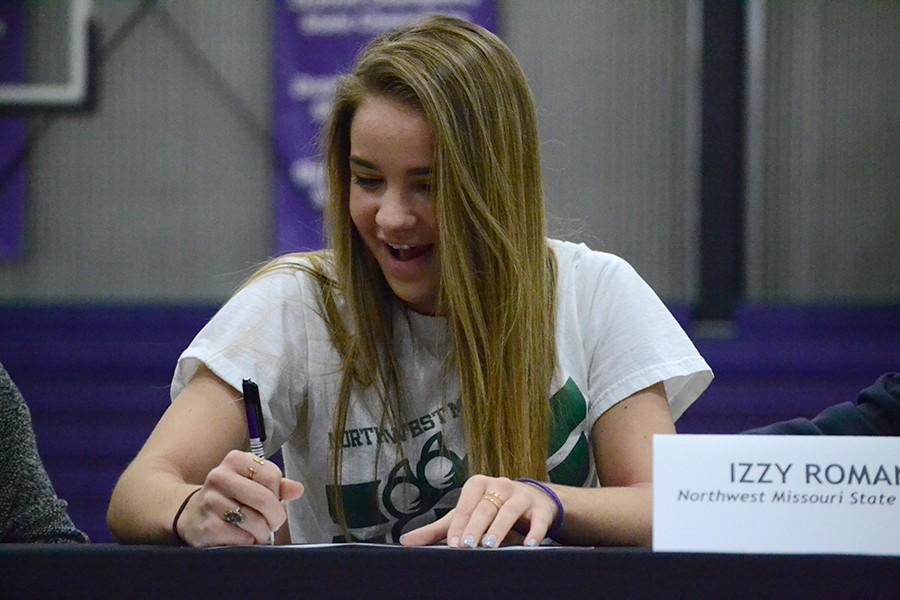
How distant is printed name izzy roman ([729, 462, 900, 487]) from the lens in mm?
885

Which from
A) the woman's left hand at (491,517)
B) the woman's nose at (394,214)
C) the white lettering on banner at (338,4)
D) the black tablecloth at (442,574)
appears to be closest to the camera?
the black tablecloth at (442,574)

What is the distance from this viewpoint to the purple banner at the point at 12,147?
4.72 m

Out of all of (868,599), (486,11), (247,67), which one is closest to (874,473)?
(868,599)

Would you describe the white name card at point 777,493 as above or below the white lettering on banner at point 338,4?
below

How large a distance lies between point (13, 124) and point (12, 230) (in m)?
0.41

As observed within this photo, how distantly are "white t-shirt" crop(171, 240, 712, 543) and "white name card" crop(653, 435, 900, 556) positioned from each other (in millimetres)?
528

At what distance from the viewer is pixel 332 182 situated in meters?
1.46

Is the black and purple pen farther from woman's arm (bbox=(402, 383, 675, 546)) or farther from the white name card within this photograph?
the white name card

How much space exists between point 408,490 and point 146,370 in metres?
3.46

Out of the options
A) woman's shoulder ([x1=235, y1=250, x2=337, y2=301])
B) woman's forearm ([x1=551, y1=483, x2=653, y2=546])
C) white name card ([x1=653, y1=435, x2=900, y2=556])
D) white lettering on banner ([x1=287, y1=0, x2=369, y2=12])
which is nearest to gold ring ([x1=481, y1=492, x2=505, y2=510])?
woman's forearm ([x1=551, y1=483, x2=653, y2=546])

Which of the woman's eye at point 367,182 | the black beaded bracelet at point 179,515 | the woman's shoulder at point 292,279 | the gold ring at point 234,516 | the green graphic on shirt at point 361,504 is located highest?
the woman's eye at point 367,182

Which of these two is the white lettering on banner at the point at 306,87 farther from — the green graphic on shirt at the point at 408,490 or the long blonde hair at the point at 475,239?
the green graphic on shirt at the point at 408,490

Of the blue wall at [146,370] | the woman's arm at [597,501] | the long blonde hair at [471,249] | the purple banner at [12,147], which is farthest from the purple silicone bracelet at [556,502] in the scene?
the purple banner at [12,147]

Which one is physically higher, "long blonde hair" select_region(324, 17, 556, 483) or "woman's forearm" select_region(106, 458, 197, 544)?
"long blonde hair" select_region(324, 17, 556, 483)
